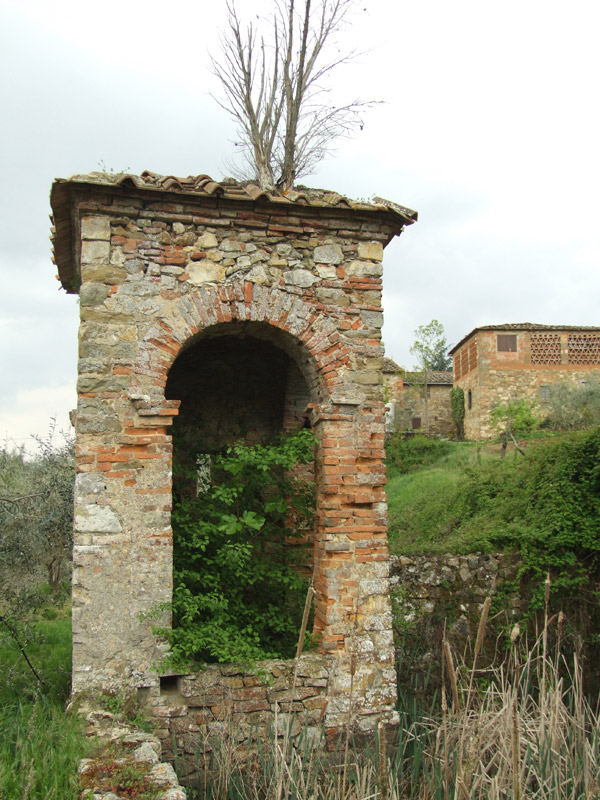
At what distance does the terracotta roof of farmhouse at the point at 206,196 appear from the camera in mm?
4854

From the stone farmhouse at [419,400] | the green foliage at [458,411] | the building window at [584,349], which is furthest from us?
the stone farmhouse at [419,400]

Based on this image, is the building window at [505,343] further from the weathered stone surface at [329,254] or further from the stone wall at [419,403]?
the weathered stone surface at [329,254]

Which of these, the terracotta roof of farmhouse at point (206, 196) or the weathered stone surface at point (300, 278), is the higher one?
the terracotta roof of farmhouse at point (206, 196)

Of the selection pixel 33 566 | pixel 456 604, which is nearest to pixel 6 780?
pixel 33 566

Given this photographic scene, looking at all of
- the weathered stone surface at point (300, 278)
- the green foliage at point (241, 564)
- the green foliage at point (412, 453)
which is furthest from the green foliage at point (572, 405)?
the weathered stone surface at point (300, 278)

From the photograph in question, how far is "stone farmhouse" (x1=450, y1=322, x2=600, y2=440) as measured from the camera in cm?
2375

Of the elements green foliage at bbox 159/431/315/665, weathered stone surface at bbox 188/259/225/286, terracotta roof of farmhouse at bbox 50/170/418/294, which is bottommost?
green foliage at bbox 159/431/315/665

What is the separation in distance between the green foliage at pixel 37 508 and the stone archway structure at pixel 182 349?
8.65ft

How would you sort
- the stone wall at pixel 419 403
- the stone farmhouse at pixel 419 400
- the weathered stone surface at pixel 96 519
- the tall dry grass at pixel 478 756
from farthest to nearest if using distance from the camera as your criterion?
the stone wall at pixel 419 403, the stone farmhouse at pixel 419 400, the weathered stone surface at pixel 96 519, the tall dry grass at pixel 478 756

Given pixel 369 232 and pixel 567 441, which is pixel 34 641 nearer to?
pixel 369 232

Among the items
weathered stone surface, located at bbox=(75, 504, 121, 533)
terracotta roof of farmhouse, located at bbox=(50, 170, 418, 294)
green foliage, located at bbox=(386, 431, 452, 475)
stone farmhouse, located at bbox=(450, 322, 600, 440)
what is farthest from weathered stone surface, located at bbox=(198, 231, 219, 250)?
stone farmhouse, located at bbox=(450, 322, 600, 440)

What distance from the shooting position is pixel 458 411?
26.5 meters

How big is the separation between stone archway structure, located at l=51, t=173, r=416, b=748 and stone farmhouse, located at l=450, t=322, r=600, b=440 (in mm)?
19207

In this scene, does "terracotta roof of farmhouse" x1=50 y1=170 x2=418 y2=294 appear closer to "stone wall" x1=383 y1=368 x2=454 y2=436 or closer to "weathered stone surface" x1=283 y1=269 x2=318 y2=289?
"weathered stone surface" x1=283 y1=269 x2=318 y2=289
